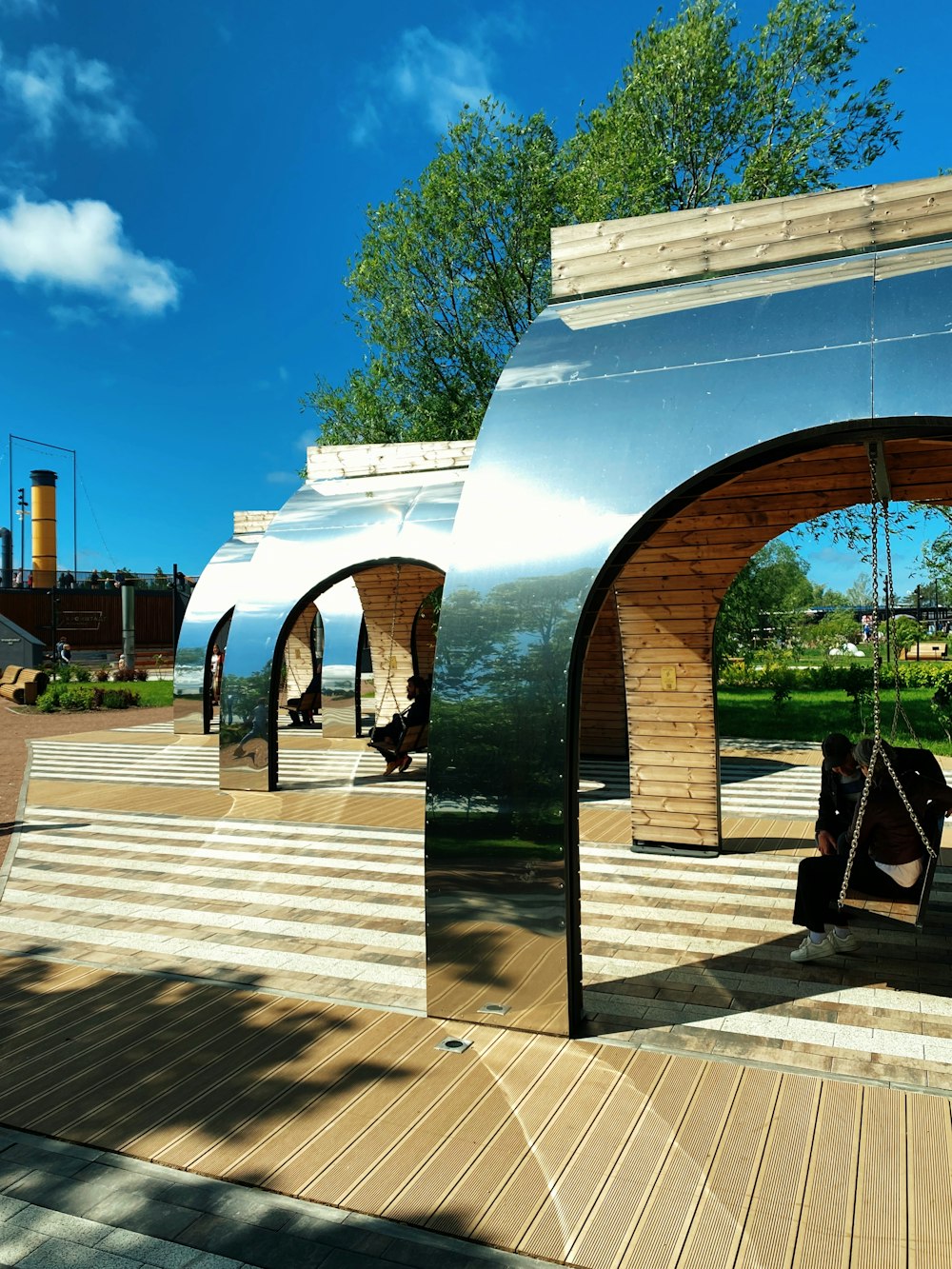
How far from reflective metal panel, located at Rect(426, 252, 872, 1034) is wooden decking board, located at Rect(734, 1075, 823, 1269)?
1159 millimetres

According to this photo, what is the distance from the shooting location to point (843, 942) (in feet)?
19.6

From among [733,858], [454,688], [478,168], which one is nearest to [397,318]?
[478,168]

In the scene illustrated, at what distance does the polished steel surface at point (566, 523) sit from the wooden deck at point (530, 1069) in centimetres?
57

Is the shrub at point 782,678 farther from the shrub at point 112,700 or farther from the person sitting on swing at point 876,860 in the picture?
the person sitting on swing at point 876,860

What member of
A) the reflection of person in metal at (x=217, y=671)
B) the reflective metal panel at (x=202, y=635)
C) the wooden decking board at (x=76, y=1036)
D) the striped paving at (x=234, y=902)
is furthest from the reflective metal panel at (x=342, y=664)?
the wooden decking board at (x=76, y=1036)

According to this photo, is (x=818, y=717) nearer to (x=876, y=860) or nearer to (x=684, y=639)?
(x=684, y=639)

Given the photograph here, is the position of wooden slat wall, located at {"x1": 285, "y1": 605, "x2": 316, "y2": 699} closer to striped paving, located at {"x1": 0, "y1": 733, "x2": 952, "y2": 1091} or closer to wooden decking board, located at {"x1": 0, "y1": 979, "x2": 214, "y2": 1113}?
striped paving, located at {"x1": 0, "y1": 733, "x2": 952, "y2": 1091}

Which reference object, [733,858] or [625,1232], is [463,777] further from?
[733,858]

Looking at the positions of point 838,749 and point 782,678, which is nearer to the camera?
point 838,749

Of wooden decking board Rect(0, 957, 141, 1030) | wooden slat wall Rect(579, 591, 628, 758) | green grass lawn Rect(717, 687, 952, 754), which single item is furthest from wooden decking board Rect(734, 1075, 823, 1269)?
green grass lawn Rect(717, 687, 952, 754)

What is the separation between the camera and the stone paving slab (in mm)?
3162

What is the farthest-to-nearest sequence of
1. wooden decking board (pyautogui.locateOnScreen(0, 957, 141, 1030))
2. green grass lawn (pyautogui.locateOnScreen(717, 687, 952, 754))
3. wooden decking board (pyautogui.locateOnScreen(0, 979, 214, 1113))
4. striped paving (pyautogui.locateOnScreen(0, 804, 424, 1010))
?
green grass lawn (pyautogui.locateOnScreen(717, 687, 952, 754)), striped paving (pyautogui.locateOnScreen(0, 804, 424, 1010)), wooden decking board (pyautogui.locateOnScreen(0, 957, 141, 1030)), wooden decking board (pyautogui.locateOnScreen(0, 979, 214, 1113))

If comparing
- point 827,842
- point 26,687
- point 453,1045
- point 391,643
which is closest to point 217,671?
point 26,687

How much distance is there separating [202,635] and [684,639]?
13.3 meters
